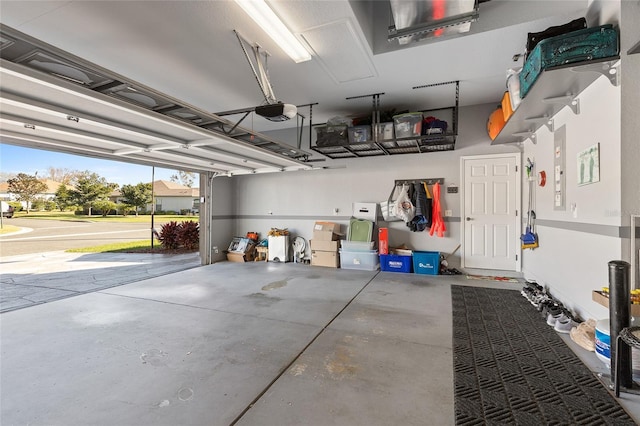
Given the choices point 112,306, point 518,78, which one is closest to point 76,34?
point 112,306

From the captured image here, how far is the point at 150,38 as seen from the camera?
307cm

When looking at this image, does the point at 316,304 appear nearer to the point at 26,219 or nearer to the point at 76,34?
the point at 76,34

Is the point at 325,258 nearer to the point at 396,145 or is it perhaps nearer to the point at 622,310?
the point at 396,145

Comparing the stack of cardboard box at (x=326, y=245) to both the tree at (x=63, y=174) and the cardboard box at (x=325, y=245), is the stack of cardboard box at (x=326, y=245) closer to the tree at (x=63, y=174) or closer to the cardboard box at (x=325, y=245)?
the cardboard box at (x=325, y=245)

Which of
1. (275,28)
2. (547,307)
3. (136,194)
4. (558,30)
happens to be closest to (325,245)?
(547,307)

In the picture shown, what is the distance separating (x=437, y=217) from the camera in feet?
18.2

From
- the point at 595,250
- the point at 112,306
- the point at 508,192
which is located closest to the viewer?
the point at 595,250

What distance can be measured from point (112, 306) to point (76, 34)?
332 cm

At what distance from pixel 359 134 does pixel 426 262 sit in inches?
113

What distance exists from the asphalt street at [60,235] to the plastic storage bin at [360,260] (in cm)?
979

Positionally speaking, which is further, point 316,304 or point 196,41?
point 316,304

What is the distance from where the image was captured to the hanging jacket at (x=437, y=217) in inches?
217

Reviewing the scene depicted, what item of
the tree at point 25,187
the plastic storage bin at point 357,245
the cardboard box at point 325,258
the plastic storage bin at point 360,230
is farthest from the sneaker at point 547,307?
the tree at point 25,187

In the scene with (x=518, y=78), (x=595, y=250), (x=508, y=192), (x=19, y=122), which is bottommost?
(x=595, y=250)
